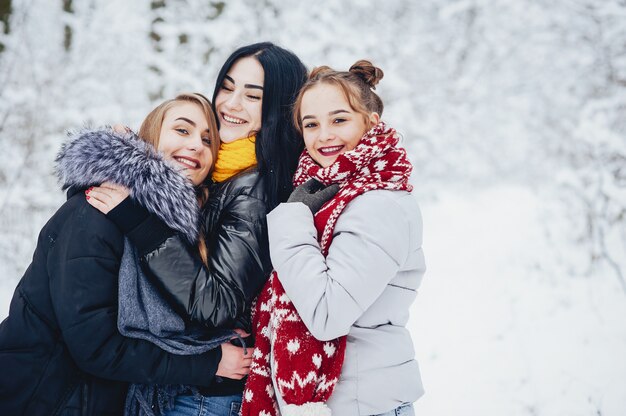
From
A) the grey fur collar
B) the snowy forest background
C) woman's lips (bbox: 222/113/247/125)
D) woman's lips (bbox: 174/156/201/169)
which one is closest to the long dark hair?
woman's lips (bbox: 222/113/247/125)

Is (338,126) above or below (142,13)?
below

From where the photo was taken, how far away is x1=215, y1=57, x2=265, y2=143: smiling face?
94.0 inches

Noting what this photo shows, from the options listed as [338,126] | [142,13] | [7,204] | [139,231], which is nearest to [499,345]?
[338,126]

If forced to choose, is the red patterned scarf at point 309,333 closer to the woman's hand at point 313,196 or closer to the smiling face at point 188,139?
the woman's hand at point 313,196

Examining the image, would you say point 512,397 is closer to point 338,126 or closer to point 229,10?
point 338,126

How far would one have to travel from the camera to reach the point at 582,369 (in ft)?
13.5

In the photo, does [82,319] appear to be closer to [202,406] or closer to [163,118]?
[202,406]

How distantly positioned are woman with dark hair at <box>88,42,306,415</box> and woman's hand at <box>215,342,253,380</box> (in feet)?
0.23

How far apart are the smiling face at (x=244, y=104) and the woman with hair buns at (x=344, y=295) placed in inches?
26.7

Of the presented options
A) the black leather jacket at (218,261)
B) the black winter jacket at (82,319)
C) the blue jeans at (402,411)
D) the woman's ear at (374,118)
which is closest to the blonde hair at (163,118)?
the black leather jacket at (218,261)

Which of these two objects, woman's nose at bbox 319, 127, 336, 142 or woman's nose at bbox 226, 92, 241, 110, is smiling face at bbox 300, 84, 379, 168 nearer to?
woman's nose at bbox 319, 127, 336, 142

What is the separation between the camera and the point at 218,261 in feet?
5.97

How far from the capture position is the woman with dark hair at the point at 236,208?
1.71 m

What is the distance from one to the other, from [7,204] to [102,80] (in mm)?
2545
